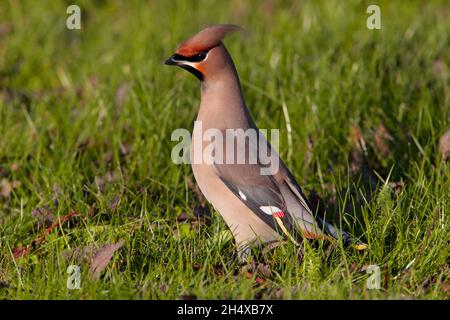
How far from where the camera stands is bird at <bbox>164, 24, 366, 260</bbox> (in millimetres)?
3955

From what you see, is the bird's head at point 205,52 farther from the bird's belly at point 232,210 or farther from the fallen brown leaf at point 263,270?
the fallen brown leaf at point 263,270

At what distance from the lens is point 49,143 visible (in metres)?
5.18

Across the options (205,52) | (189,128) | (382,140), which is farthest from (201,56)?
(382,140)

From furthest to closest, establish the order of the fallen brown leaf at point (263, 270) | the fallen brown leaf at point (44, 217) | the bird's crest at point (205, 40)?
1. the fallen brown leaf at point (44, 217)
2. the bird's crest at point (205, 40)
3. the fallen brown leaf at point (263, 270)

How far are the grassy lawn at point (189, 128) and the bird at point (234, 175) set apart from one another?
0.38 ft

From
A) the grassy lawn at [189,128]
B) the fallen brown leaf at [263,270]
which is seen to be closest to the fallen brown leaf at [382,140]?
the grassy lawn at [189,128]

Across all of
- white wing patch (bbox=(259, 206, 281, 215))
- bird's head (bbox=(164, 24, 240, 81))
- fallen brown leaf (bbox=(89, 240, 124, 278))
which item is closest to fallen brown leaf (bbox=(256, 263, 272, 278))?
white wing patch (bbox=(259, 206, 281, 215))

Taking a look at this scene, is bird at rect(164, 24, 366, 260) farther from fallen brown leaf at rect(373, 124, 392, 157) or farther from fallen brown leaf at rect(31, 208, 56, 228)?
fallen brown leaf at rect(373, 124, 392, 157)

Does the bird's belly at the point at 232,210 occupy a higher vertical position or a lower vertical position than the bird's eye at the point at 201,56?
lower

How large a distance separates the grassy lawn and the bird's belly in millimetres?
92

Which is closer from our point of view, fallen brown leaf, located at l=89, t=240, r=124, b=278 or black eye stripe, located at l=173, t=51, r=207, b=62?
fallen brown leaf, located at l=89, t=240, r=124, b=278

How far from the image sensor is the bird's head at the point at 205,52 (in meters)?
4.01

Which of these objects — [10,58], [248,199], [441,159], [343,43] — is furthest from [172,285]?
[10,58]

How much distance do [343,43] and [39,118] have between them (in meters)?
2.06
